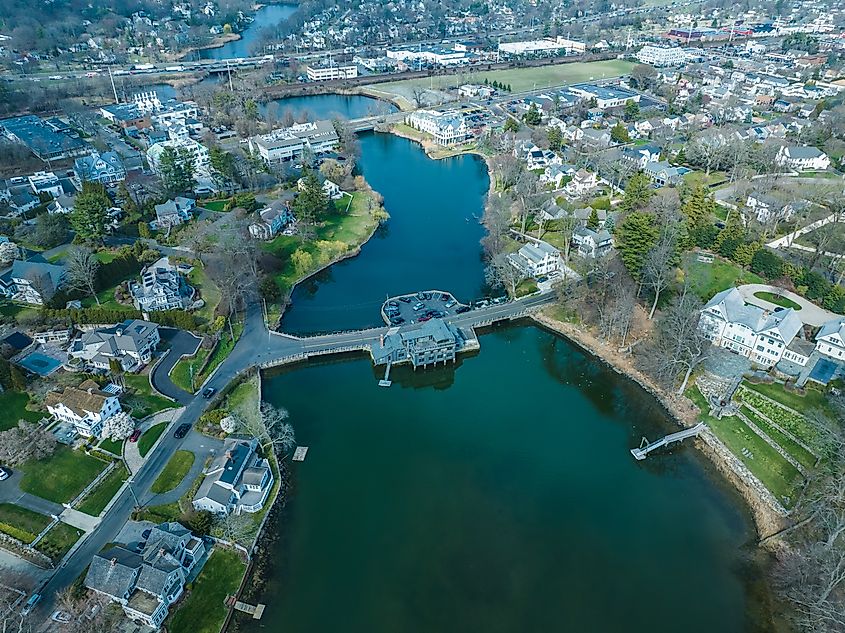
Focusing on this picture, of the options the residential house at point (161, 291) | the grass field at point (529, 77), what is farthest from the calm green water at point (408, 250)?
the grass field at point (529, 77)

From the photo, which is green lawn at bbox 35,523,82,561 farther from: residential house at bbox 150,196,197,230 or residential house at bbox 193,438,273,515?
residential house at bbox 150,196,197,230

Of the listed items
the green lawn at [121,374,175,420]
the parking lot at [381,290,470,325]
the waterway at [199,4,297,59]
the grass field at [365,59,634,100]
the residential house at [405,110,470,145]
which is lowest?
the parking lot at [381,290,470,325]

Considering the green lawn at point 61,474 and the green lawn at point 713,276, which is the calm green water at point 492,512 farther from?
the green lawn at point 713,276

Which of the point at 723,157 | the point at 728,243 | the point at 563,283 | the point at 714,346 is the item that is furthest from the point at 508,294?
the point at 723,157

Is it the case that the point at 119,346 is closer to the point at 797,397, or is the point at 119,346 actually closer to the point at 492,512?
the point at 492,512

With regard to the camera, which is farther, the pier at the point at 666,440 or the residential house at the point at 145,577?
the pier at the point at 666,440

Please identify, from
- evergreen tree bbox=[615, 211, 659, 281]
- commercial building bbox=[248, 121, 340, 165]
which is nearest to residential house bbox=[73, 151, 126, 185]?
commercial building bbox=[248, 121, 340, 165]

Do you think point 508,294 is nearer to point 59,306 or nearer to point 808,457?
point 808,457

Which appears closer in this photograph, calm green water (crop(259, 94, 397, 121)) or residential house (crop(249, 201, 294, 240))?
residential house (crop(249, 201, 294, 240))
